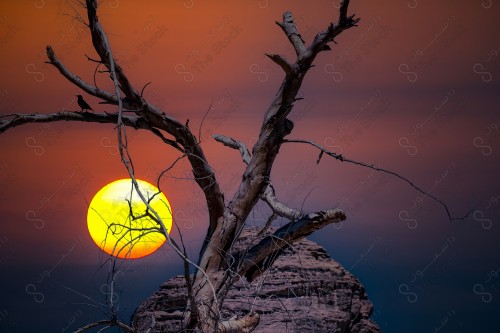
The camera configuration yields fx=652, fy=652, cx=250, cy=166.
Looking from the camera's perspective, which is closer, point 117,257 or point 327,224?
point 117,257

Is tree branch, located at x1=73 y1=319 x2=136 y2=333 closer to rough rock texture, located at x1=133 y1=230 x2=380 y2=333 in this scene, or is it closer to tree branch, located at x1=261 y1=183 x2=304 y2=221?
tree branch, located at x1=261 y1=183 x2=304 y2=221

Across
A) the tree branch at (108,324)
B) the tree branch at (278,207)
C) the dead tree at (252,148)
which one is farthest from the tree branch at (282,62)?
the tree branch at (108,324)

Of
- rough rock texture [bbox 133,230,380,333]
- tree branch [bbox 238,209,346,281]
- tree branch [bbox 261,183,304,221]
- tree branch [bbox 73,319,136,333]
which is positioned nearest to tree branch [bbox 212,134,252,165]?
tree branch [bbox 261,183,304,221]

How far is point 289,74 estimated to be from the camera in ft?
21.4

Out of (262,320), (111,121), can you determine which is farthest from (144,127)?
(262,320)

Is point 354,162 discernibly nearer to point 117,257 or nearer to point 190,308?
point 190,308

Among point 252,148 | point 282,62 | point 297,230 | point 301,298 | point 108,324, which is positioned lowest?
point 301,298

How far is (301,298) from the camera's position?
34.7ft

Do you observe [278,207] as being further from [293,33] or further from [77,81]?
[77,81]

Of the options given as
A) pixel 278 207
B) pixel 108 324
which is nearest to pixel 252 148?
pixel 278 207

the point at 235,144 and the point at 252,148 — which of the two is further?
the point at 235,144

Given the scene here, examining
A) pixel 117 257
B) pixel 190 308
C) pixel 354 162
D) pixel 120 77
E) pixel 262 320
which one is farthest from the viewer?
pixel 262 320

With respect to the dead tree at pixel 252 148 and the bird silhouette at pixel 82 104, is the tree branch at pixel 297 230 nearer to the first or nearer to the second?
the dead tree at pixel 252 148

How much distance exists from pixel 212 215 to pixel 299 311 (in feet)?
13.0
